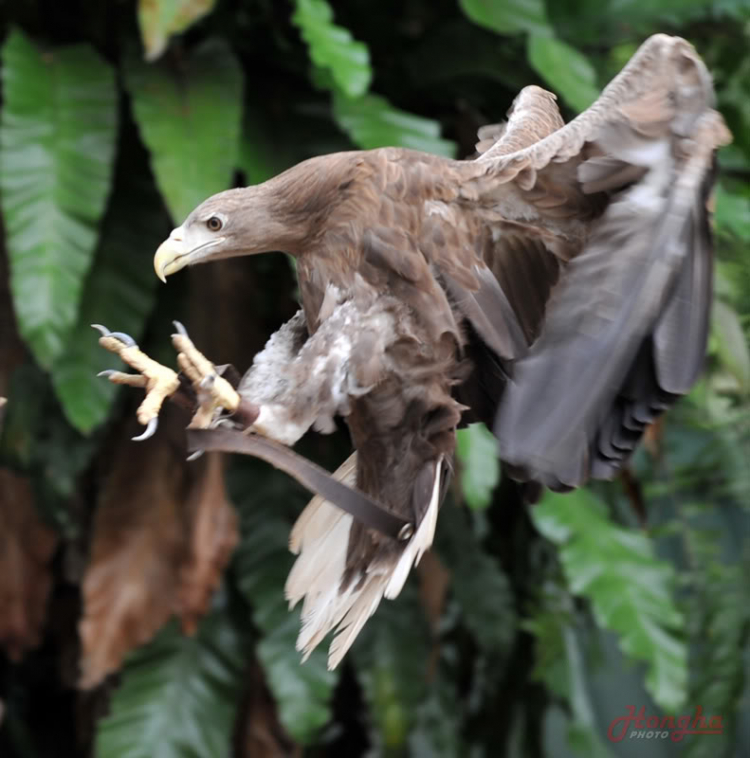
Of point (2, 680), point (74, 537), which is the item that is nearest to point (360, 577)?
point (74, 537)

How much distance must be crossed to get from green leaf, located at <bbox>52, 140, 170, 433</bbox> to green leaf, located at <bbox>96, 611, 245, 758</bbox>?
0.44 m

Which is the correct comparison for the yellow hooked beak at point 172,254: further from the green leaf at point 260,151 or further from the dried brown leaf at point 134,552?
the dried brown leaf at point 134,552

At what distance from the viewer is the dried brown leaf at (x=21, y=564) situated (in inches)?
73.5

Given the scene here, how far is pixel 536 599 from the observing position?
2.12 meters

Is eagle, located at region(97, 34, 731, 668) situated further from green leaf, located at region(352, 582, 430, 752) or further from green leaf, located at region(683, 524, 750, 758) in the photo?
green leaf, located at region(683, 524, 750, 758)

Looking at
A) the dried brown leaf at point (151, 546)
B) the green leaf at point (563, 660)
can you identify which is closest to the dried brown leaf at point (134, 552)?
the dried brown leaf at point (151, 546)

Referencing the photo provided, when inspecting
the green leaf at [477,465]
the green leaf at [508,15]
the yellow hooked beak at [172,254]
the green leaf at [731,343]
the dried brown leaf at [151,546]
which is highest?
the yellow hooked beak at [172,254]

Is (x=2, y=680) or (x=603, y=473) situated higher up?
(x=603, y=473)

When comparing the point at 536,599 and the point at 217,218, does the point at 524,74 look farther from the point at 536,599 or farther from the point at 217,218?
the point at 217,218

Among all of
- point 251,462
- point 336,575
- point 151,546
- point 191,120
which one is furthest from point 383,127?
point 336,575

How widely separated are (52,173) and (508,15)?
706 mm

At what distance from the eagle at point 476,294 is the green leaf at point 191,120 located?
2.51ft

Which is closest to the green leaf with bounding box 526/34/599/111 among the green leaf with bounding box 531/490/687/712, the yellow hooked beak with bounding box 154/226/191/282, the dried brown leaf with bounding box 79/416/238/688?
the green leaf with bounding box 531/490/687/712

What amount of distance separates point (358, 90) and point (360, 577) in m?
0.78
